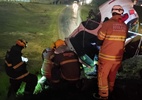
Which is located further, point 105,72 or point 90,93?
point 90,93

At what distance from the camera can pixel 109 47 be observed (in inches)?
195

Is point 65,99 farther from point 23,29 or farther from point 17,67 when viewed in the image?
point 23,29

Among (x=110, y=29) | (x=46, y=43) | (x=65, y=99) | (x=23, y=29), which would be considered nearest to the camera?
(x=110, y=29)

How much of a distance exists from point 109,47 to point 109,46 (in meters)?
0.02

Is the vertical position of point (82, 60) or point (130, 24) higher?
point (130, 24)

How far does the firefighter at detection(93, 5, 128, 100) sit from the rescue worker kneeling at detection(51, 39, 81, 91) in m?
0.68

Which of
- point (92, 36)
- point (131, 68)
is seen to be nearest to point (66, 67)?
point (92, 36)

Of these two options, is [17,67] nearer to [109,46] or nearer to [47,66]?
[47,66]

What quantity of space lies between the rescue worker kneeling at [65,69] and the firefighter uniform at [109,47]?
70 cm

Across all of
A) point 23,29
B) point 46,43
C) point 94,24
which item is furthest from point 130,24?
point 23,29

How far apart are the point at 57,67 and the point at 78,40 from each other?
1993 millimetres

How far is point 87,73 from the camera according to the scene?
23.0ft

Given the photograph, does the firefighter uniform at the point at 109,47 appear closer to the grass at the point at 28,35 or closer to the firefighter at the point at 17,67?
the firefighter at the point at 17,67

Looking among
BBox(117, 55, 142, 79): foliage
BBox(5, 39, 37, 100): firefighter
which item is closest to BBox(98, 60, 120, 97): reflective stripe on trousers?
BBox(5, 39, 37, 100): firefighter
